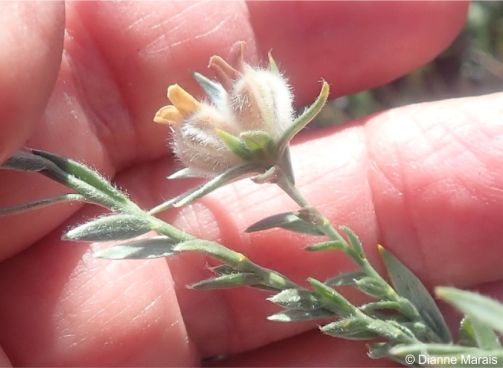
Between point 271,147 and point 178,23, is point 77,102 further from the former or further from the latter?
point 271,147

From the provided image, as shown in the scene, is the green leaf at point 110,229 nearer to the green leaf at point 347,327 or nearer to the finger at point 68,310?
the green leaf at point 347,327

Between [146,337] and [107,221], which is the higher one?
[107,221]

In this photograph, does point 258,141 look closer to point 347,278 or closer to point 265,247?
point 347,278

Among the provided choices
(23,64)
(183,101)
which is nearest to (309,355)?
(183,101)

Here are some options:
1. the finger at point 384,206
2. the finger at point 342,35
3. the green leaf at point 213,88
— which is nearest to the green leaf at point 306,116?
the green leaf at point 213,88

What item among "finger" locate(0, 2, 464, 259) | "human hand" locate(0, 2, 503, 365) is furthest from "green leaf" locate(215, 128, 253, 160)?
"finger" locate(0, 2, 464, 259)

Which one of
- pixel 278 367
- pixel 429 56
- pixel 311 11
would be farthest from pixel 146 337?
pixel 429 56

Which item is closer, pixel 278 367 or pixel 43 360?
pixel 43 360
